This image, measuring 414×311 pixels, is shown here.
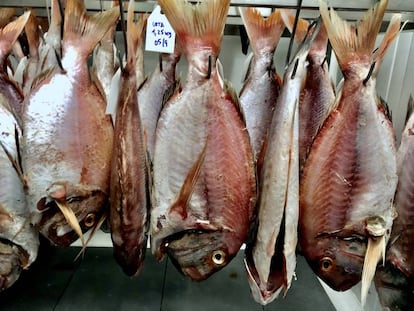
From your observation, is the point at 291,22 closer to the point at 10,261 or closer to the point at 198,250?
the point at 198,250

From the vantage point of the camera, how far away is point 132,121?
35.7 inches

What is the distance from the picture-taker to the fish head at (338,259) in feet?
3.09

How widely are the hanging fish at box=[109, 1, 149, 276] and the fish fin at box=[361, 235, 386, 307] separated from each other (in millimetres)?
457

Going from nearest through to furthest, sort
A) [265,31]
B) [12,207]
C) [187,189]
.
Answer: [187,189] < [12,207] < [265,31]

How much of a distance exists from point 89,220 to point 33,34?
52 centimetres

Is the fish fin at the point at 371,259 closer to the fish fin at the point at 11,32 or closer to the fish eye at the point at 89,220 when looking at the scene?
the fish eye at the point at 89,220

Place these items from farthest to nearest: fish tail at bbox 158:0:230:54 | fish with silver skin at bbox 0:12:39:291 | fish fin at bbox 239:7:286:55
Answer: fish fin at bbox 239:7:286:55, fish with silver skin at bbox 0:12:39:291, fish tail at bbox 158:0:230:54

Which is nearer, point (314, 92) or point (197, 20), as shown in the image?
point (197, 20)

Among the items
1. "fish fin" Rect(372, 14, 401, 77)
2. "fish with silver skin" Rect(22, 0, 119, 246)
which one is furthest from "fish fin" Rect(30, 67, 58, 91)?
"fish fin" Rect(372, 14, 401, 77)

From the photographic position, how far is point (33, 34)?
1157 mm

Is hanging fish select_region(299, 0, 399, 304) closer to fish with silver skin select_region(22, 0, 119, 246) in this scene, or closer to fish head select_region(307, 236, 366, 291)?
fish head select_region(307, 236, 366, 291)

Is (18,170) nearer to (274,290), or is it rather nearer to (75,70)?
(75,70)

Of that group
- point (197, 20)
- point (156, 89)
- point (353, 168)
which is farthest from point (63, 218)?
point (353, 168)

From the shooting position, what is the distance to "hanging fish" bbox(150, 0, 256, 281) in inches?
36.4
